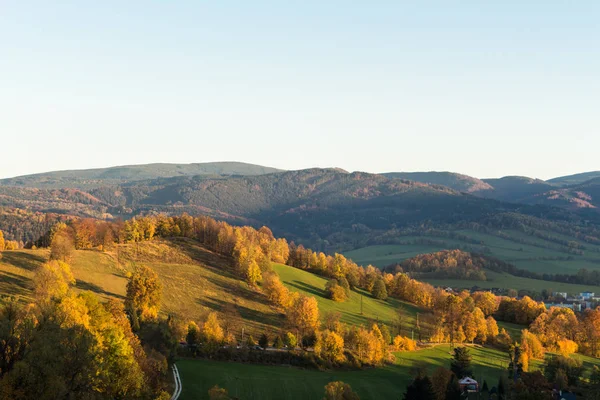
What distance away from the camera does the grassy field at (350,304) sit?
12888 cm

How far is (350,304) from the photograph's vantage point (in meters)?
139

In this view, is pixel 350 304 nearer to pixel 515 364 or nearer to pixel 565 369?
pixel 515 364

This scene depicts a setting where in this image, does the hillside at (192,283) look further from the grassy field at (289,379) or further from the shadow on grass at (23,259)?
the grassy field at (289,379)

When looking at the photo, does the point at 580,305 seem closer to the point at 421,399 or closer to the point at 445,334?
the point at 445,334

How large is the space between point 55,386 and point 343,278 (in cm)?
11233

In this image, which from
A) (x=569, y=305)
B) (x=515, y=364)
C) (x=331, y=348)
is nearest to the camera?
(x=331, y=348)

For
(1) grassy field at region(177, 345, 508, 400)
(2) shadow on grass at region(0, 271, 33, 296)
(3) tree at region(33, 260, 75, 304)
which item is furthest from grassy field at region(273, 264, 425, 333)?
(2) shadow on grass at region(0, 271, 33, 296)

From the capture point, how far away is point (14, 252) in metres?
114

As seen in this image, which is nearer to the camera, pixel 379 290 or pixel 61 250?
pixel 61 250

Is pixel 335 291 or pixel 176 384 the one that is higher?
pixel 176 384

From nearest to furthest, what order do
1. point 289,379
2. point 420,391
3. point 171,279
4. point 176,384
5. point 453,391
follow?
1. point 176,384
2. point 420,391
3. point 453,391
4. point 289,379
5. point 171,279

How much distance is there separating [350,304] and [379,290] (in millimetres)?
14548

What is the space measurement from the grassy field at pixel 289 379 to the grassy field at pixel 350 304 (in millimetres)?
25210

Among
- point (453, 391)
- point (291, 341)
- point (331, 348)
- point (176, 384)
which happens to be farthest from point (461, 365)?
point (176, 384)
